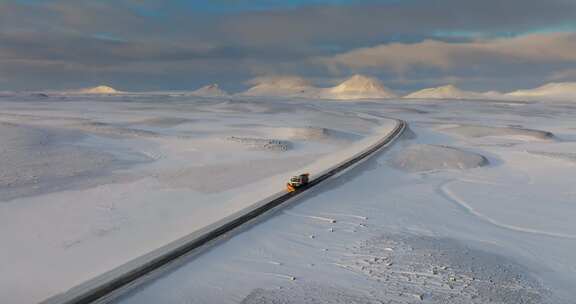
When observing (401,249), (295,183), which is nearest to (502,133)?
(295,183)

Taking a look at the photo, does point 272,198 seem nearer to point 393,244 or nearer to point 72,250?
point 393,244

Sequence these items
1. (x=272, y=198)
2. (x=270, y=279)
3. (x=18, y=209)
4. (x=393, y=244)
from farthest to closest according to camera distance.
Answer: (x=272, y=198) < (x=18, y=209) < (x=393, y=244) < (x=270, y=279)

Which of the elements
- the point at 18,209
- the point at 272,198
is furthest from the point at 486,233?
the point at 18,209

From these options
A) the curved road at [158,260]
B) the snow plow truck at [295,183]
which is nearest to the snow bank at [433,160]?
the snow plow truck at [295,183]

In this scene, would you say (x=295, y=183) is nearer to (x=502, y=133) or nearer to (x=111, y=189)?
(x=111, y=189)

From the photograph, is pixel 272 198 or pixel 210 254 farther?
pixel 272 198

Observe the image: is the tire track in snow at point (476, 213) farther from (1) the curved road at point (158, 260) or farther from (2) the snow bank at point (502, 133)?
(2) the snow bank at point (502, 133)

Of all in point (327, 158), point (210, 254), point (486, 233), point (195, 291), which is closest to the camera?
point (195, 291)
